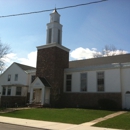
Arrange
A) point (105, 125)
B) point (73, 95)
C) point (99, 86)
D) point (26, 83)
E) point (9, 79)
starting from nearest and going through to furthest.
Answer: point (105, 125)
point (99, 86)
point (73, 95)
point (26, 83)
point (9, 79)

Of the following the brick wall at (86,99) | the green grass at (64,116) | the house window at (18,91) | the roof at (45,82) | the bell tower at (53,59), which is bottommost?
the green grass at (64,116)

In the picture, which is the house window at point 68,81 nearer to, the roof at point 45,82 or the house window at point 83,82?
the house window at point 83,82

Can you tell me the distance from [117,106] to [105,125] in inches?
504

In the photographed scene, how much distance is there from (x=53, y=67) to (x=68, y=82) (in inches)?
152

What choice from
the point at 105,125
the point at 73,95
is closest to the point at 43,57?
the point at 73,95

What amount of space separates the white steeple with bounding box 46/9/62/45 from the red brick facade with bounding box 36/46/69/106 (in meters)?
1.83

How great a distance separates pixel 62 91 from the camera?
31656 mm

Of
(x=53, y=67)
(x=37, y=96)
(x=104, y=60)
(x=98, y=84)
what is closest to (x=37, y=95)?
(x=37, y=96)

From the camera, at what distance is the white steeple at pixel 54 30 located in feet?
107

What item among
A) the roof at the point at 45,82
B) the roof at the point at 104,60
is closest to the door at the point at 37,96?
the roof at the point at 45,82

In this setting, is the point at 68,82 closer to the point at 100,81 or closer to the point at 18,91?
the point at 100,81

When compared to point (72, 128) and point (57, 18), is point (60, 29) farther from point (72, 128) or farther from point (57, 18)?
point (72, 128)

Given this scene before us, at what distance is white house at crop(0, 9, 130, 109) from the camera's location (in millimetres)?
26484

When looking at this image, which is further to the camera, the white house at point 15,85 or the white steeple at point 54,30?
the white house at point 15,85
